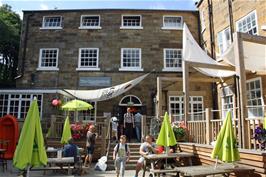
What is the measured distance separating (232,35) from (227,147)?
9960mm

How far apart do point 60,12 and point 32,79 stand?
513cm

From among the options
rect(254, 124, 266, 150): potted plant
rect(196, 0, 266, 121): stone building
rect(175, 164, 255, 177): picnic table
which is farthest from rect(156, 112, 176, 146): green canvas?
rect(196, 0, 266, 121): stone building

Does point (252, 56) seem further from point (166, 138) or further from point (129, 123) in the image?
point (129, 123)

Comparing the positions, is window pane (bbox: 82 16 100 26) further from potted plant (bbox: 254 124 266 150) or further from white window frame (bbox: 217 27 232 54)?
potted plant (bbox: 254 124 266 150)

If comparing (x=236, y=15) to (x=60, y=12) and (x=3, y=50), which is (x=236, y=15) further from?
(x=3, y=50)

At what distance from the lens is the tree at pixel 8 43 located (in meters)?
25.6

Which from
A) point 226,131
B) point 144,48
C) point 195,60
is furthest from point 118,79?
point 226,131

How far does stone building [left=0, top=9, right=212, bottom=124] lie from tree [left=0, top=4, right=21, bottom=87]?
7756mm

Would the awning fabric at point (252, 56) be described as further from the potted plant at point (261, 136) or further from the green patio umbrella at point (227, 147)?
the green patio umbrella at point (227, 147)

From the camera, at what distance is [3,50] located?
27469 millimetres

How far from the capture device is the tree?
25641 millimetres

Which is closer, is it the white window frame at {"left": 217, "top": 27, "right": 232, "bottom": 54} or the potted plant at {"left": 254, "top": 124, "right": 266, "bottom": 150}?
the potted plant at {"left": 254, "top": 124, "right": 266, "bottom": 150}

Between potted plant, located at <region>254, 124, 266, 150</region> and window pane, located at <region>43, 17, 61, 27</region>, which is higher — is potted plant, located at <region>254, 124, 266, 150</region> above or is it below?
below

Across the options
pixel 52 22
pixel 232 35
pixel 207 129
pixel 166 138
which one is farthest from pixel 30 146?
pixel 52 22
